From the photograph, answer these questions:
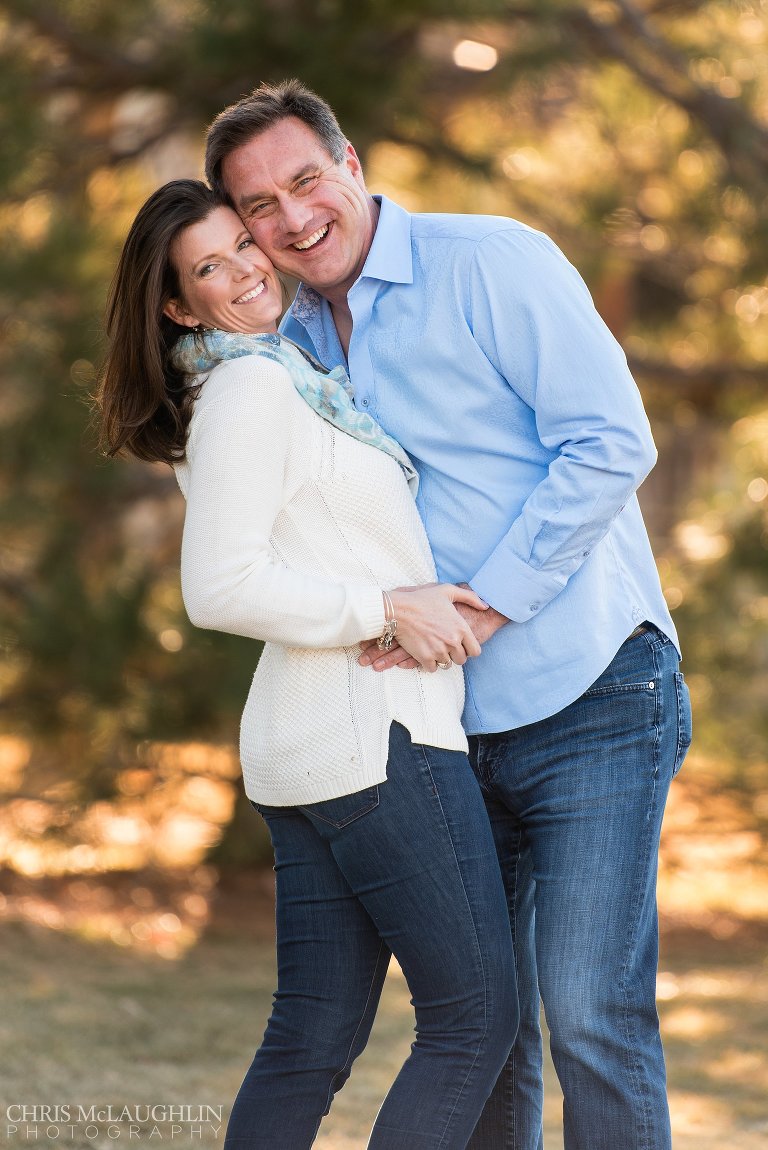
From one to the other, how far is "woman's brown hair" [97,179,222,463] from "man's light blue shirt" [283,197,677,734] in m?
0.26

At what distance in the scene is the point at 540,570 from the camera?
1806 mm

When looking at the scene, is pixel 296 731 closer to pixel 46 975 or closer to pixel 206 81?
pixel 46 975

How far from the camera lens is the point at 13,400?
471cm

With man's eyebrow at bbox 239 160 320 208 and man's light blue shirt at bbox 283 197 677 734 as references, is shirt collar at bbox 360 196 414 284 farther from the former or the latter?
man's eyebrow at bbox 239 160 320 208

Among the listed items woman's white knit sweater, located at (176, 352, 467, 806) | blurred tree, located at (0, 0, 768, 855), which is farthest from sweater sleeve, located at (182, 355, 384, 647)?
blurred tree, located at (0, 0, 768, 855)

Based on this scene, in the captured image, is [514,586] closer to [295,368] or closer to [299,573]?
[299,573]

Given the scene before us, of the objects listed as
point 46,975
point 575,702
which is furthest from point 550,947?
point 46,975

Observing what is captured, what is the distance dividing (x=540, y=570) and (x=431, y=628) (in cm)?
17

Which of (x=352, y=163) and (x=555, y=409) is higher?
(x=352, y=163)

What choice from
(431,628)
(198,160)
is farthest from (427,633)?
(198,160)

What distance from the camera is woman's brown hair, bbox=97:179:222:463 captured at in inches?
72.0

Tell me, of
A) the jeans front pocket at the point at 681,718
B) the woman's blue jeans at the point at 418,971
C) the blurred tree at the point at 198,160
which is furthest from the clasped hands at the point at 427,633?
the blurred tree at the point at 198,160

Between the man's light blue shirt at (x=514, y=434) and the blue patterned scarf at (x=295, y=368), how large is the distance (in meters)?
0.10

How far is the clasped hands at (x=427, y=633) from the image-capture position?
1.74 metres
